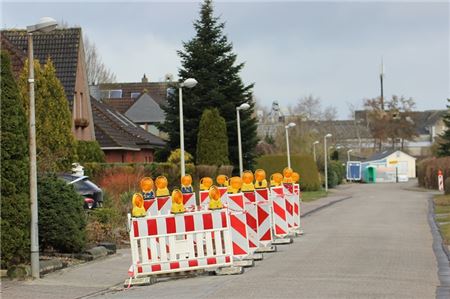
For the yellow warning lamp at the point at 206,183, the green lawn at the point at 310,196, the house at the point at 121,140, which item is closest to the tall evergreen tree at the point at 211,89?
the house at the point at 121,140

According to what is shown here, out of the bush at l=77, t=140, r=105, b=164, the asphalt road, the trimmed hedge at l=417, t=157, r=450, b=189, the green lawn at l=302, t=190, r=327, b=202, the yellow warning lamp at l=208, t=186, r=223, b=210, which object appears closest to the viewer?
the asphalt road

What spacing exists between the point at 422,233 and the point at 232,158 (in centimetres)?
2435

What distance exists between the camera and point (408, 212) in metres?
36.1

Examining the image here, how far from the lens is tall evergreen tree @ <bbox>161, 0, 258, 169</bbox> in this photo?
46.7m

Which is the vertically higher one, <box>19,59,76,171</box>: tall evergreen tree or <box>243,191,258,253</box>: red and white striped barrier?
<box>19,59,76,171</box>: tall evergreen tree

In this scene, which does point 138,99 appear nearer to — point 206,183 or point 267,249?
point 206,183

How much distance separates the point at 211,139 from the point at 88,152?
7.70 meters

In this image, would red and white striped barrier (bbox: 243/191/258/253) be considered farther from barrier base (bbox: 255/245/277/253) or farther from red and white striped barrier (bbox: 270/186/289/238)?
red and white striped barrier (bbox: 270/186/289/238)

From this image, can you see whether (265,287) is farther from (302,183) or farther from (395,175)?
(395,175)

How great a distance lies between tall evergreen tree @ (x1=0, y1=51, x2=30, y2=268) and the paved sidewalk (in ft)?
2.13

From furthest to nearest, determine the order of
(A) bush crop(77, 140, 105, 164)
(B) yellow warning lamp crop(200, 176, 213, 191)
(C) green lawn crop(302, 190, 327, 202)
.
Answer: (C) green lawn crop(302, 190, 327, 202) < (A) bush crop(77, 140, 105, 164) < (B) yellow warning lamp crop(200, 176, 213, 191)

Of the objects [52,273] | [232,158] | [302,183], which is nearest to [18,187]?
[52,273]

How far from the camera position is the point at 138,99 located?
76.6 metres

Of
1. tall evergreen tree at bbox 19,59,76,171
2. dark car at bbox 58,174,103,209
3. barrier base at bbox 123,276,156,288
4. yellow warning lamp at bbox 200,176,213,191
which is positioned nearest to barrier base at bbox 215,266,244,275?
barrier base at bbox 123,276,156,288
